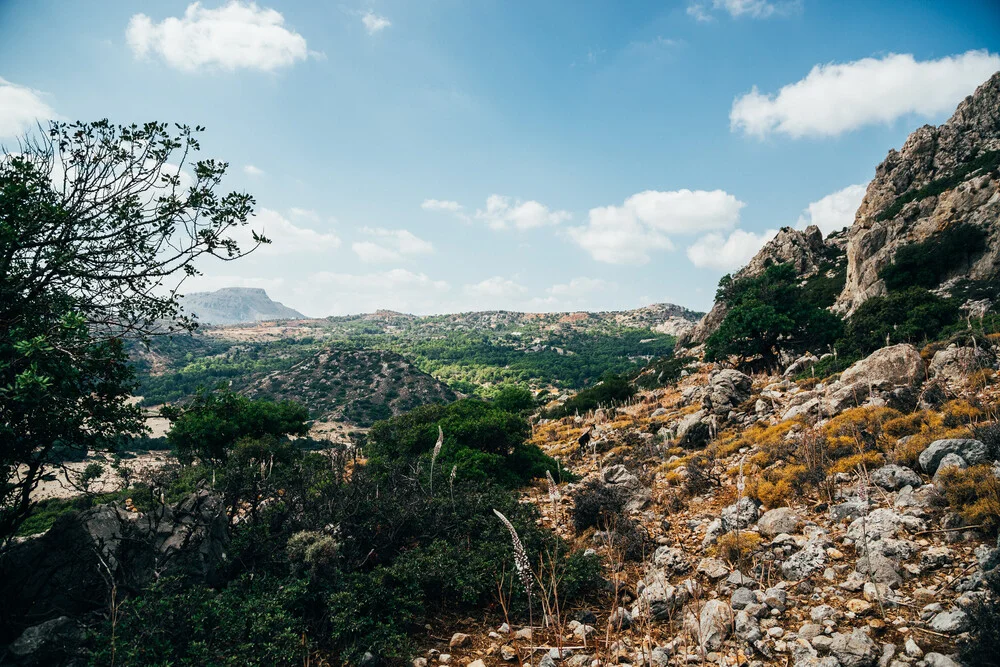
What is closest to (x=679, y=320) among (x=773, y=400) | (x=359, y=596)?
(x=773, y=400)

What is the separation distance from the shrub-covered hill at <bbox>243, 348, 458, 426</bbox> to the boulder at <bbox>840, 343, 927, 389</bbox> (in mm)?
56428

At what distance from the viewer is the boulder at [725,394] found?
15.2 meters

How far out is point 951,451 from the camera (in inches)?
243

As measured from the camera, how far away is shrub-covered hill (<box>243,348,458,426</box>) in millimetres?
68062

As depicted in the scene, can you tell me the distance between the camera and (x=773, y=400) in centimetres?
1405

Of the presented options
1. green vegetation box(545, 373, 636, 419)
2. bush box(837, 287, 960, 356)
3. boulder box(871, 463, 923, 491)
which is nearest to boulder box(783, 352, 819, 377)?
bush box(837, 287, 960, 356)

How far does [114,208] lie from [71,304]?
1524 millimetres

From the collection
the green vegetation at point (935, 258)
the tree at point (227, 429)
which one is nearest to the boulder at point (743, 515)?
the tree at point (227, 429)

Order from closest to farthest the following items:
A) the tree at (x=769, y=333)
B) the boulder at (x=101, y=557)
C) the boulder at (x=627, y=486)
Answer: the boulder at (x=101, y=557) < the boulder at (x=627, y=486) < the tree at (x=769, y=333)

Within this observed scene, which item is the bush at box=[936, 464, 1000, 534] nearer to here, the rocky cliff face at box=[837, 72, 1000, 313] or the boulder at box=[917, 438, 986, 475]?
the boulder at box=[917, 438, 986, 475]

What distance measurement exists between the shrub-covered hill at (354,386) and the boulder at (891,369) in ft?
185

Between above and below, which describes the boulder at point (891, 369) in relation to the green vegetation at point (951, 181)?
below

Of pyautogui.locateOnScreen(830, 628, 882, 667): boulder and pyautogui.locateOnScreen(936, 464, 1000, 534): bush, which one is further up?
pyautogui.locateOnScreen(936, 464, 1000, 534): bush

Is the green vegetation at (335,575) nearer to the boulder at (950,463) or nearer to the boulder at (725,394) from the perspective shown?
the boulder at (950,463)
